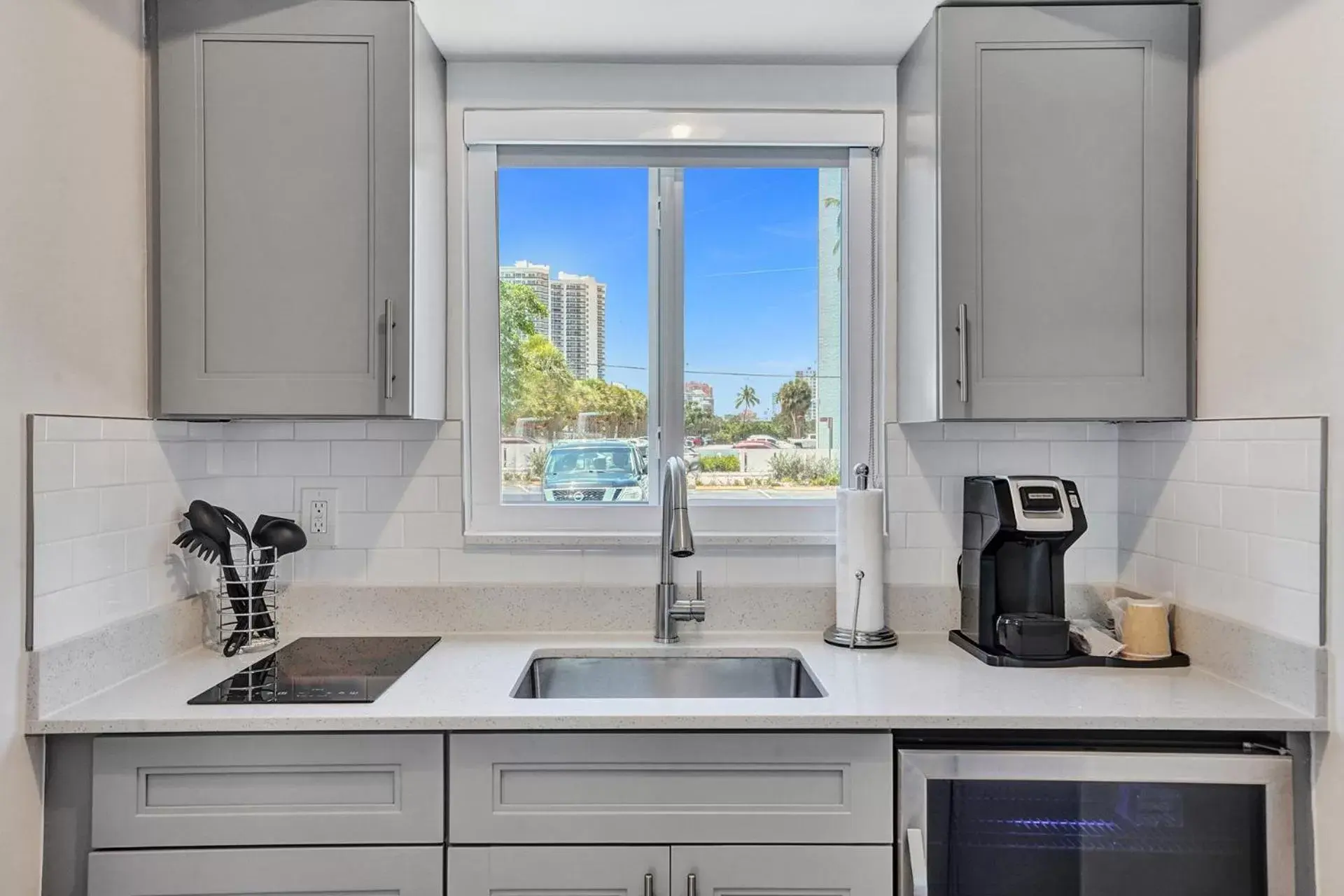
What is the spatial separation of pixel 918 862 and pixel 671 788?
0.42 m

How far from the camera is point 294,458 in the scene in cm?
200

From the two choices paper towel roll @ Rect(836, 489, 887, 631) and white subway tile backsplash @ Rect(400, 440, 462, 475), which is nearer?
paper towel roll @ Rect(836, 489, 887, 631)

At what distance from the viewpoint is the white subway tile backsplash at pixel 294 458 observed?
78.6 inches

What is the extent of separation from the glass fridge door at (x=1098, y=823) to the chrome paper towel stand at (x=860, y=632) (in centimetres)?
45

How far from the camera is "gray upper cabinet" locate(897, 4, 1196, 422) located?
172 cm

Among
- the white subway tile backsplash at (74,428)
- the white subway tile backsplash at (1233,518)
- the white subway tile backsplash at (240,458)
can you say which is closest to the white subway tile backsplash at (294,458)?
the white subway tile backsplash at (240,458)

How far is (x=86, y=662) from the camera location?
1.50 metres

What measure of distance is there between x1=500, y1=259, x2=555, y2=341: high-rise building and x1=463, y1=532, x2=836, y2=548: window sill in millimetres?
491

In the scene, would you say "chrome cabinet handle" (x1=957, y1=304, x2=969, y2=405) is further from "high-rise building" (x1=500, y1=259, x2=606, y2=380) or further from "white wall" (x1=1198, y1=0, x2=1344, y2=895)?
"high-rise building" (x1=500, y1=259, x2=606, y2=380)

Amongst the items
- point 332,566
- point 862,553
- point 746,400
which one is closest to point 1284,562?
point 862,553

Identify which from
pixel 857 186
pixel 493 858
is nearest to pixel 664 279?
pixel 857 186

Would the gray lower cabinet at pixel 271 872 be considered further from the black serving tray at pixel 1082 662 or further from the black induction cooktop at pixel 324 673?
the black serving tray at pixel 1082 662

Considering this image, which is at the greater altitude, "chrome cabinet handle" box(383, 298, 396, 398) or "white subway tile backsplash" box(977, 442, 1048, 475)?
"chrome cabinet handle" box(383, 298, 396, 398)

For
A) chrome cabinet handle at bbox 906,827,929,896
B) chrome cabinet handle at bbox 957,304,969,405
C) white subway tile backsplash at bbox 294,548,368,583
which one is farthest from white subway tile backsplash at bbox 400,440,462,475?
chrome cabinet handle at bbox 906,827,929,896
